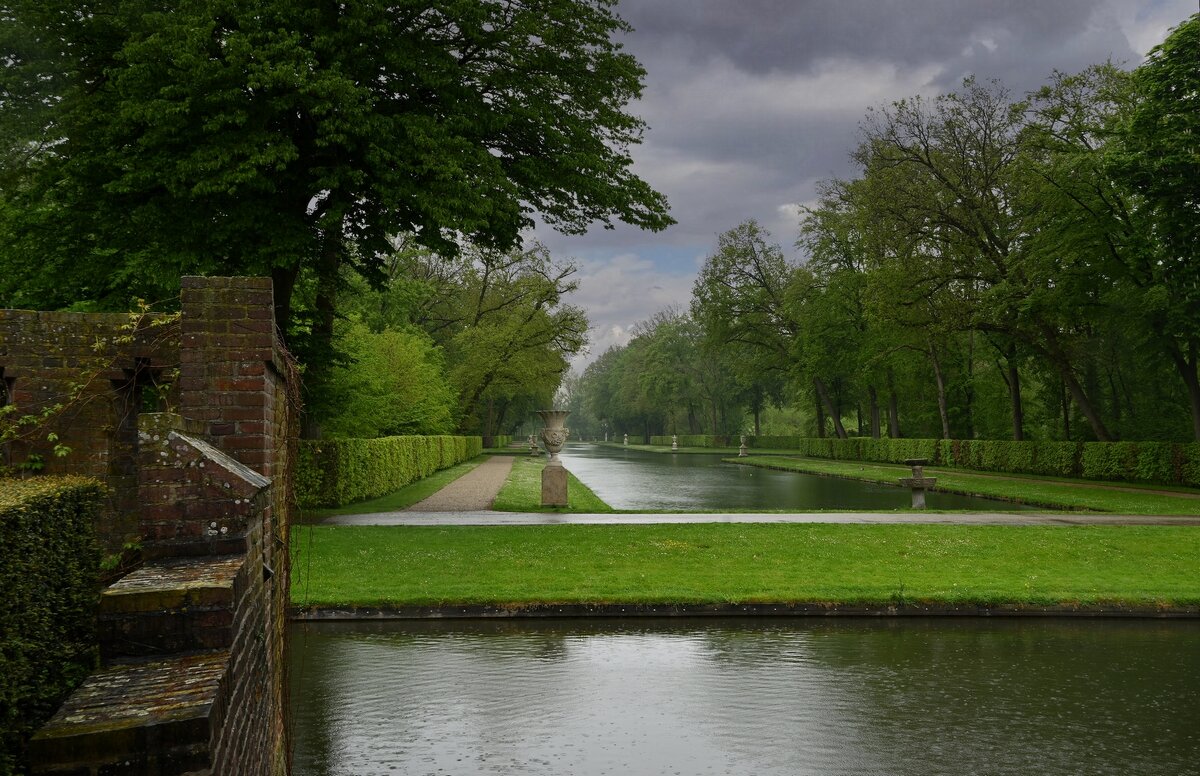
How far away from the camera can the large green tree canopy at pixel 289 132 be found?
44.9ft

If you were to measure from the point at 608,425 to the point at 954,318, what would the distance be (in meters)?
133

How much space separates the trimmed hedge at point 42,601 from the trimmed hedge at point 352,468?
43.5 feet

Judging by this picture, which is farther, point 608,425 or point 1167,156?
point 608,425

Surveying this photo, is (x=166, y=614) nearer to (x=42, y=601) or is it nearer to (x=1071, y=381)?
(x=42, y=601)

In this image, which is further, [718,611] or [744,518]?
[744,518]

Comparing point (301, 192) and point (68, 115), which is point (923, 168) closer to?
point (301, 192)

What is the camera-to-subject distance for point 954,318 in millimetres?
35156

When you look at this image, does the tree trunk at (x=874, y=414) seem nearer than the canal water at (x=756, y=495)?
No

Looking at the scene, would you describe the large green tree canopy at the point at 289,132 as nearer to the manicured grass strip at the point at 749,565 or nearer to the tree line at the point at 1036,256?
the manicured grass strip at the point at 749,565

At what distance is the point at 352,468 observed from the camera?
2155 cm

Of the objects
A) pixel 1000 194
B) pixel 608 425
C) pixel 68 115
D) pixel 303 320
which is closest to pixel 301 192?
pixel 303 320

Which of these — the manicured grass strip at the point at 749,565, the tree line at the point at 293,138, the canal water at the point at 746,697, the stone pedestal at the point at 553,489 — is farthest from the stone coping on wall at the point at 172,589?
the stone pedestal at the point at 553,489

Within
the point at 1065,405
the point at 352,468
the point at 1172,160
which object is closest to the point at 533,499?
the point at 352,468

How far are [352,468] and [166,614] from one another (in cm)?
1949
